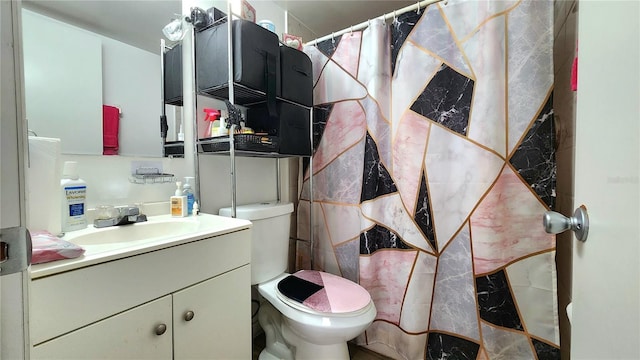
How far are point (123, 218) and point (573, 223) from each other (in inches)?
48.0

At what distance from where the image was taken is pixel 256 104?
1335 mm

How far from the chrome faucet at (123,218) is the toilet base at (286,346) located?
75cm

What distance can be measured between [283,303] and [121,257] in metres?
0.68

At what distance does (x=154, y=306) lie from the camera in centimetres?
66

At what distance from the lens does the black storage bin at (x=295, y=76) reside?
125 centimetres

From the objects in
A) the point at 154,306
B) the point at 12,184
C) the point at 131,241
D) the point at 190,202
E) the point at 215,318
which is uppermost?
the point at 12,184

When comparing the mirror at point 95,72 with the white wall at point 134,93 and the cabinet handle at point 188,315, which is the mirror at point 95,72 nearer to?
the white wall at point 134,93

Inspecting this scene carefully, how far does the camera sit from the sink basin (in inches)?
30.5

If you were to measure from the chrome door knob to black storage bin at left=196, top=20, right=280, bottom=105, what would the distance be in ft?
3.48

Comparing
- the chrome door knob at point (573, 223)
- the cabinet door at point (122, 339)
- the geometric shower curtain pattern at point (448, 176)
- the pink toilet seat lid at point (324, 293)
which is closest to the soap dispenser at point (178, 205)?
the cabinet door at point (122, 339)

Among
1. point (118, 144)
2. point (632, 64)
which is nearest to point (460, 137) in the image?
point (632, 64)

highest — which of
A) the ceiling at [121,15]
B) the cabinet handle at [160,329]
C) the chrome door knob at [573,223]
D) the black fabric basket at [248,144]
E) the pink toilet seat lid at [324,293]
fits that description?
the ceiling at [121,15]

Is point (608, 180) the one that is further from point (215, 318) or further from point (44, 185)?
point (44, 185)

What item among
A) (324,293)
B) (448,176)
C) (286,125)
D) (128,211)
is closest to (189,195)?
(128,211)
